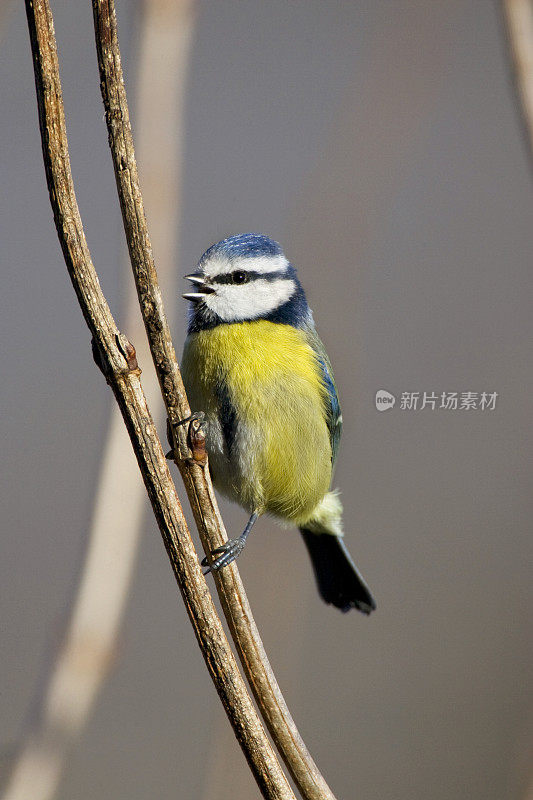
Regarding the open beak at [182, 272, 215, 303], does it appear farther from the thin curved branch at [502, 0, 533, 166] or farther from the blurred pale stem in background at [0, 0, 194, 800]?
the thin curved branch at [502, 0, 533, 166]

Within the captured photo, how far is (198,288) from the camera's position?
4.14 ft

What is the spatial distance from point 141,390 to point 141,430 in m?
0.03

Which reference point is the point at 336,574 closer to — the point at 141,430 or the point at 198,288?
the point at 198,288

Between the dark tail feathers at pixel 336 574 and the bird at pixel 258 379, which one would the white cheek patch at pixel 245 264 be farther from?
the dark tail feathers at pixel 336 574

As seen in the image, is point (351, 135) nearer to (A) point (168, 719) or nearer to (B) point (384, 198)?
(B) point (384, 198)

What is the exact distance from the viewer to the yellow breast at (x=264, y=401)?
1238 millimetres

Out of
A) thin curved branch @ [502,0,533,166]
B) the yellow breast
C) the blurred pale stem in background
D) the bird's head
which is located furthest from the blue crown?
thin curved branch @ [502,0,533,166]

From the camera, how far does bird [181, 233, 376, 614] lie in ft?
4.07

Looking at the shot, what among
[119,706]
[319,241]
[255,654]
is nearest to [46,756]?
[255,654]

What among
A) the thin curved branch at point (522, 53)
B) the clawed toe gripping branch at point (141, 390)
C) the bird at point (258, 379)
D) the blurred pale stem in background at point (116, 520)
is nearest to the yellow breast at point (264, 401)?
the bird at point (258, 379)

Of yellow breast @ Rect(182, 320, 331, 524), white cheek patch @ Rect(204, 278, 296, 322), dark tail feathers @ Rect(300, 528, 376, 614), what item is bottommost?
dark tail feathers @ Rect(300, 528, 376, 614)

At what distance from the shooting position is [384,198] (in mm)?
1031

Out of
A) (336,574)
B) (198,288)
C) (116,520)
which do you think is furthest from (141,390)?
(336,574)

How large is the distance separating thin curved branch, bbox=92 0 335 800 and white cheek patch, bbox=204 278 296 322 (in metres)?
0.52
